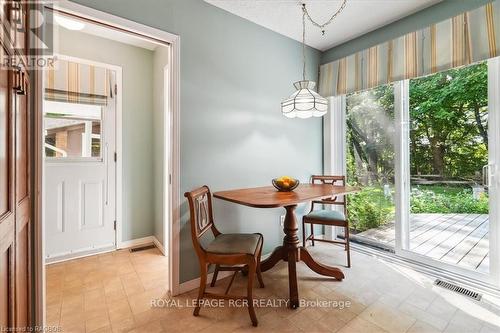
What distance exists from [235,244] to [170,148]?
37.5 inches

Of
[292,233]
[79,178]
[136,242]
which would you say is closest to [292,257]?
[292,233]

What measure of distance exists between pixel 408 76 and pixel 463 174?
42.4 inches

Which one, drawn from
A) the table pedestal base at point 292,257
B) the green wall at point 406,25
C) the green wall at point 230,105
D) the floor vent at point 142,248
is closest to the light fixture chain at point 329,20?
the green wall at point 230,105

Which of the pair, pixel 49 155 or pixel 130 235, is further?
pixel 130 235

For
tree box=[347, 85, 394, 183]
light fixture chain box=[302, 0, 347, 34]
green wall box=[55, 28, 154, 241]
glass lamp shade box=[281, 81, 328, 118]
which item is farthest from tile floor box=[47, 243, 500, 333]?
light fixture chain box=[302, 0, 347, 34]

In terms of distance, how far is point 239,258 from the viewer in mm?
1650

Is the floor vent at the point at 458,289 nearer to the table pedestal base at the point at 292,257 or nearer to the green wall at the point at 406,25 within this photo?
the table pedestal base at the point at 292,257

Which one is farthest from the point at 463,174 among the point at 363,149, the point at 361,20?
the point at 361,20

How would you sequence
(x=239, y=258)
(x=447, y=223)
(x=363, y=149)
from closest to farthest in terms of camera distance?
1. (x=239, y=258)
2. (x=447, y=223)
3. (x=363, y=149)

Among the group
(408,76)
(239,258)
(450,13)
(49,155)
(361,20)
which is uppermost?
(361,20)

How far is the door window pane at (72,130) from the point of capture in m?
2.58

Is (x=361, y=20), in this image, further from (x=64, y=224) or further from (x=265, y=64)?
(x=64, y=224)

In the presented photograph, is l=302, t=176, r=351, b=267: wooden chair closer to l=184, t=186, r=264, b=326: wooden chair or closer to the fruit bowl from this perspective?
the fruit bowl

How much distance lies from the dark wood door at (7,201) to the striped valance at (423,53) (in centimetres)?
293
